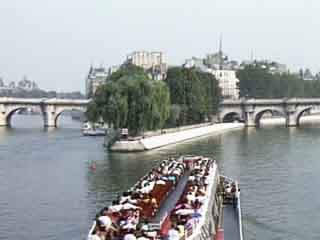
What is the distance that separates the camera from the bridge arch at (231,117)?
9269 centimetres

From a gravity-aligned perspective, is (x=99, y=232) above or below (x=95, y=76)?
below

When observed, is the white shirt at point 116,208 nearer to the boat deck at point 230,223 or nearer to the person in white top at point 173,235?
the person in white top at point 173,235

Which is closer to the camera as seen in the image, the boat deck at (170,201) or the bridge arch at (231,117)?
the boat deck at (170,201)

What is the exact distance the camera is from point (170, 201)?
2061 cm

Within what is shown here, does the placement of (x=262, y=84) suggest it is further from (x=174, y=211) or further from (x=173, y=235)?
(x=173, y=235)

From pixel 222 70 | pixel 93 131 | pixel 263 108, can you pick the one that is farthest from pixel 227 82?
pixel 93 131

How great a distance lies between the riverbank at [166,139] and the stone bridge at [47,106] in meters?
22.4

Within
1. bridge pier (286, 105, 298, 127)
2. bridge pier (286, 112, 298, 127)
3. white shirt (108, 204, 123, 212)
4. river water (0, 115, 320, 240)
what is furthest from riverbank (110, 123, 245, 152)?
white shirt (108, 204, 123, 212)

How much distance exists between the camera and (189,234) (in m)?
14.8

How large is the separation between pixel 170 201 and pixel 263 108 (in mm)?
72060

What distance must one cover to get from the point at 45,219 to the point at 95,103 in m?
27.2

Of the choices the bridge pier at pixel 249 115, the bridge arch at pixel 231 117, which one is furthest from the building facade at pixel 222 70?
the bridge pier at pixel 249 115

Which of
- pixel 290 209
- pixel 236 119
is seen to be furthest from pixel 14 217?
pixel 236 119

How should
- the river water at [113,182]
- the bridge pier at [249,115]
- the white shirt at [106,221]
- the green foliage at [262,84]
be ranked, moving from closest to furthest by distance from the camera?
the white shirt at [106,221] → the river water at [113,182] → the bridge pier at [249,115] → the green foliage at [262,84]
